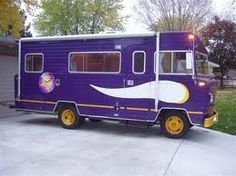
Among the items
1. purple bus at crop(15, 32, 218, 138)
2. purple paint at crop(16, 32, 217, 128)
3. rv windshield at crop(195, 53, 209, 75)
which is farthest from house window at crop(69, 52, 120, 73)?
rv windshield at crop(195, 53, 209, 75)

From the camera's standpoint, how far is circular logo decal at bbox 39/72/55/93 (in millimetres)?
13758

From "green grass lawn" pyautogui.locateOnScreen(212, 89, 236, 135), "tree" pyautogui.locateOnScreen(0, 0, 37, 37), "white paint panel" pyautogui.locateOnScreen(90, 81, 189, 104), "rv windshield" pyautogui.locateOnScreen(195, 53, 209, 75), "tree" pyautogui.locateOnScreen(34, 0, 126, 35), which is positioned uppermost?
"tree" pyautogui.locateOnScreen(34, 0, 126, 35)

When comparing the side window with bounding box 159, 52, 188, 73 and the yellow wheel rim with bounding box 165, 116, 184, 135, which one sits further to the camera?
the yellow wheel rim with bounding box 165, 116, 184, 135

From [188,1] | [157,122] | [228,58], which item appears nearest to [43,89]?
[157,122]

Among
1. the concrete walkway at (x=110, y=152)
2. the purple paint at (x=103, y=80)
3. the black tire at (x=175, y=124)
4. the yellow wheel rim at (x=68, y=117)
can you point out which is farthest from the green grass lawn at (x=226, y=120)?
the yellow wheel rim at (x=68, y=117)

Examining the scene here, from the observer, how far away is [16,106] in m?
14.4

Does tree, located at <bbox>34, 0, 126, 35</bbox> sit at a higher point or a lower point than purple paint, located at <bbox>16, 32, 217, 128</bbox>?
higher

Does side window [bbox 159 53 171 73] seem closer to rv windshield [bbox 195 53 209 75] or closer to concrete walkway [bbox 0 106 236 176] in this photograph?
rv windshield [bbox 195 53 209 75]

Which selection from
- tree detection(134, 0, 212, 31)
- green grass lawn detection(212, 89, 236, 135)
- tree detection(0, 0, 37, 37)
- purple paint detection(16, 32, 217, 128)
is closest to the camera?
purple paint detection(16, 32, 217, 128)

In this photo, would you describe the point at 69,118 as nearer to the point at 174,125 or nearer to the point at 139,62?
the point at 139,62

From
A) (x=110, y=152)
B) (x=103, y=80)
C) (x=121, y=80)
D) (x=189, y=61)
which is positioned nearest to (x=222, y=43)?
(x=103, y=80)

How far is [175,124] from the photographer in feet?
39.4

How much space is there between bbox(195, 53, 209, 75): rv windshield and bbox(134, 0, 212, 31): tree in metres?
26.4

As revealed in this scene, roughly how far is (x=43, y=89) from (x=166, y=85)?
4.21 metres
